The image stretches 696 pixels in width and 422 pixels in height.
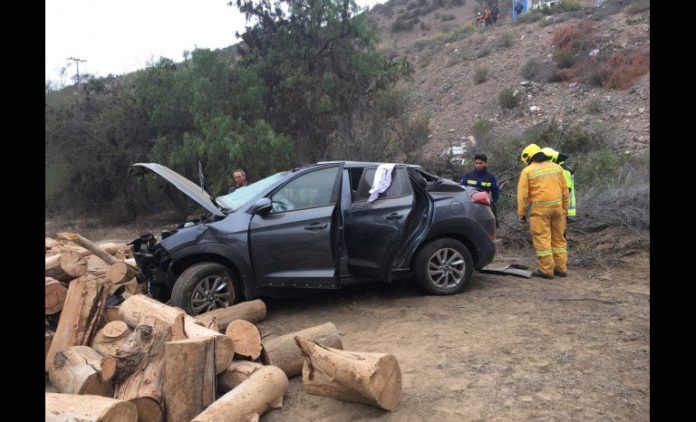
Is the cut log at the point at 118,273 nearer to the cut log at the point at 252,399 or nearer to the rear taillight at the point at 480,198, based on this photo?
the cut log at the point at 252,399

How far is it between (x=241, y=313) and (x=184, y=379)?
1843 millimetres

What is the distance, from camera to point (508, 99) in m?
22.8

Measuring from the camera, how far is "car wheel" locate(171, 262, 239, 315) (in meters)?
5.36

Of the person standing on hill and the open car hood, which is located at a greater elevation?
the person standing on hill

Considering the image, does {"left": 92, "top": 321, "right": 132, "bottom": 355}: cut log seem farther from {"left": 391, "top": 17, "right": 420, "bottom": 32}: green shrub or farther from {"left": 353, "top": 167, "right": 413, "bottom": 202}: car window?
{"left": 391, "top": 17, "right": 420, "bottom": 32}: green shrub

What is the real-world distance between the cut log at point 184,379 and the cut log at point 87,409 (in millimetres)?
262

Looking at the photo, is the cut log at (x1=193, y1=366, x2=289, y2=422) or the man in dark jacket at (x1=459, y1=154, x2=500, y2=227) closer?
the cut log at (x1=193, y1=366, x2=289, y2=422)

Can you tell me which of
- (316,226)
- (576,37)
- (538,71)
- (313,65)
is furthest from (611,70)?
(316,226)

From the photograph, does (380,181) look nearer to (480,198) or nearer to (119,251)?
(480,198)

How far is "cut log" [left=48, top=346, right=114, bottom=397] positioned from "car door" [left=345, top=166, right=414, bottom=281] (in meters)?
2.83

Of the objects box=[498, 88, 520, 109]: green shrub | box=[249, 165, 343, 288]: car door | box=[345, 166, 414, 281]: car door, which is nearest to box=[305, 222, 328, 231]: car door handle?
box=[249, 165, 343, 288]: car door
